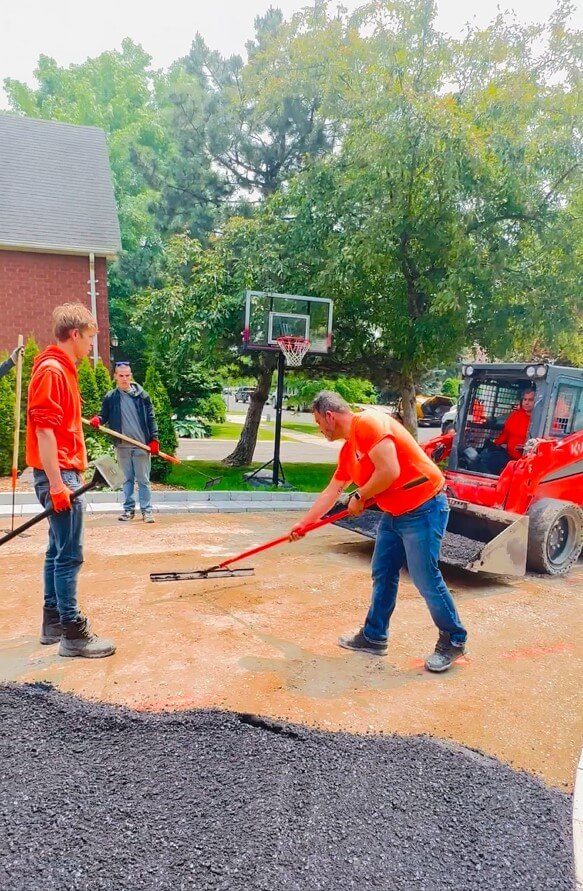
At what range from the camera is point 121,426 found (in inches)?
264

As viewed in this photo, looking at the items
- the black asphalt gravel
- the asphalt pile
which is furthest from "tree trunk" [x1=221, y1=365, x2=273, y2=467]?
the black asphalt gravel

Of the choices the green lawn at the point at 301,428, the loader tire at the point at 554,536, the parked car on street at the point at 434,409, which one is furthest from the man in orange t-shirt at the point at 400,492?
the parked car on street at the point at 434,409

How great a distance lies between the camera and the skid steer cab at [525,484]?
17.4 ft

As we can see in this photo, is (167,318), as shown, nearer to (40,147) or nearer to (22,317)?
(22,317)

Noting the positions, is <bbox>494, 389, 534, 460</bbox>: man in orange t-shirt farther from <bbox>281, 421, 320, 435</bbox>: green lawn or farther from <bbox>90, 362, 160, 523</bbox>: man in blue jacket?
<bbox>281, 421, 320, 435</bbox>: green lawn

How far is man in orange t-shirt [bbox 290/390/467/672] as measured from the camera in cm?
333

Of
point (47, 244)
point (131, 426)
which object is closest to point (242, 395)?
point (47, 244)

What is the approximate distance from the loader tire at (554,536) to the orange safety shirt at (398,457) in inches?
103

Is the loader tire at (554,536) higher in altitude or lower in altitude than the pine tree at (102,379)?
lower

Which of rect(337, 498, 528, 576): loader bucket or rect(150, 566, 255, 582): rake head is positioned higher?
rect(337, 498, 528, 576): loader bucket

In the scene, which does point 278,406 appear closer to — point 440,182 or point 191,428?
point 440,182

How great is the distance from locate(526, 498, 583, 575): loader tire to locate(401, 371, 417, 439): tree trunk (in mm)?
5198

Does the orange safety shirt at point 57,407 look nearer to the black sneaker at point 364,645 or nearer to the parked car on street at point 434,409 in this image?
the black sneaker at point 364,645

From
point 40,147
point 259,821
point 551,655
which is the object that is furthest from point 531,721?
point 40,147
